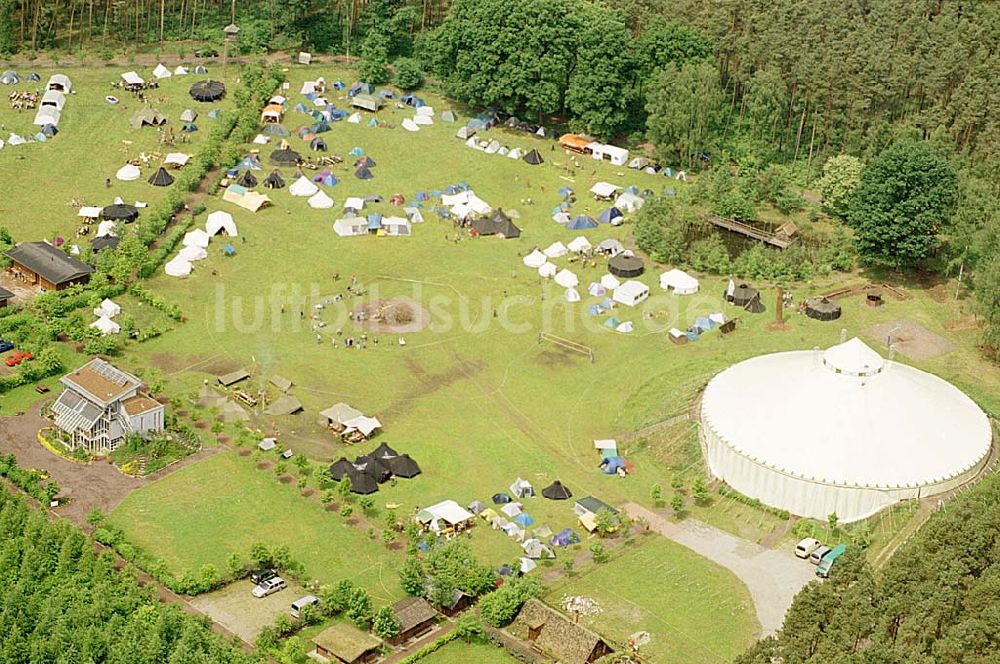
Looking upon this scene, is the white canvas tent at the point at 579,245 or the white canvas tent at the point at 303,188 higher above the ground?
the white canvas tent at the point at 579,245

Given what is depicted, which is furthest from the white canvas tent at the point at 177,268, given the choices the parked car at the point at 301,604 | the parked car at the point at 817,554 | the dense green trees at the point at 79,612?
the parked car at the point at 817,554

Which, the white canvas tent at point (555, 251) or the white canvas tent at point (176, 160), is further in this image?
the white canvas tent at point (176, 160)

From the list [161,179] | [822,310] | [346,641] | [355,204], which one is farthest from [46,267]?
[822,310]

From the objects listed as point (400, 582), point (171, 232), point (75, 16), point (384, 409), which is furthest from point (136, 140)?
point (400, 582)

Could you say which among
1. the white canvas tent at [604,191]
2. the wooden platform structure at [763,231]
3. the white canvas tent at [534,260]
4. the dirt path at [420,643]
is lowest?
the dirt path at [420,643]

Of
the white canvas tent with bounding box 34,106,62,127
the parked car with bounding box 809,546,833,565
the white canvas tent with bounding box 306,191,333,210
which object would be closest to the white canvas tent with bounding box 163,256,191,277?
the white canvas tent with bounding box 306,191,333,210

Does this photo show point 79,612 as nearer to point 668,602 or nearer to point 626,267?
point 668,602

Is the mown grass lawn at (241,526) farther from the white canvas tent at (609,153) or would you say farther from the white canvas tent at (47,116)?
the white canvas tent at (47,116)
